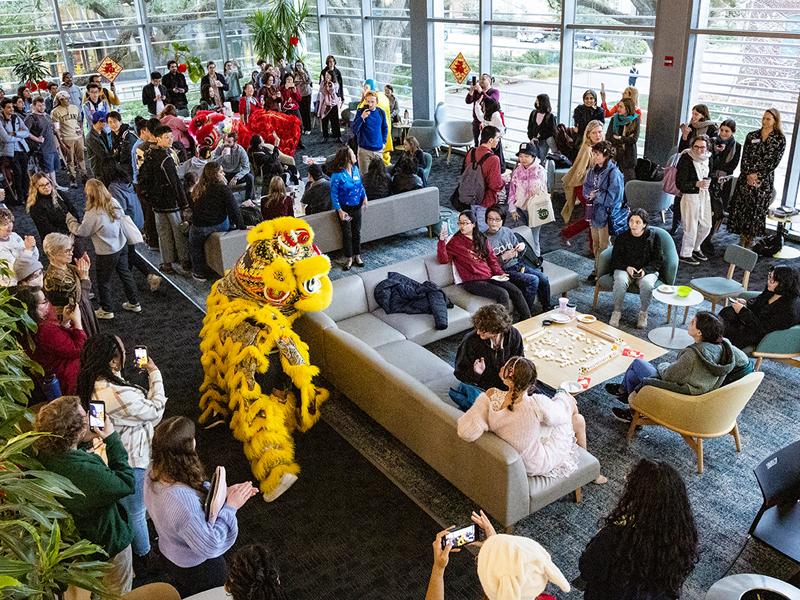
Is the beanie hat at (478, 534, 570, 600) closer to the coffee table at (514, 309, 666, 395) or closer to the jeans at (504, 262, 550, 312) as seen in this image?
the coffee table at (514, 309, 666, 395)

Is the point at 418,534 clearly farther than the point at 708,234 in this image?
No

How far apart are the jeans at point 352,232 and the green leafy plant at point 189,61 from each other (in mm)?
10719

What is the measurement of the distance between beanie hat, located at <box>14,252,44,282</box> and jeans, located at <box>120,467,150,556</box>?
2.89 meters

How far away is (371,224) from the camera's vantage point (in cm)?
891

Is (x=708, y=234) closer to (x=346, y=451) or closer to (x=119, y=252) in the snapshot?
(x=346, y=451)

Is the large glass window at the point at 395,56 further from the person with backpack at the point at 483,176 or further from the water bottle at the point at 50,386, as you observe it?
the water bottle at the point at 50,386

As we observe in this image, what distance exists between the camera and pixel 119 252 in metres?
7.27

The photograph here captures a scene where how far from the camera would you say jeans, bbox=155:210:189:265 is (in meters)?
8.47

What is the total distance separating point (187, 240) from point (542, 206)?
417 centimetres

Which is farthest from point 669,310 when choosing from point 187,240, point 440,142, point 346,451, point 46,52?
point 46,52

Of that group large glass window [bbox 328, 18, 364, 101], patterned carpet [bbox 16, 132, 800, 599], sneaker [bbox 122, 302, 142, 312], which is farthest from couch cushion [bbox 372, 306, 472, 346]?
large glass window [bbox 328, 18, 364, 101]

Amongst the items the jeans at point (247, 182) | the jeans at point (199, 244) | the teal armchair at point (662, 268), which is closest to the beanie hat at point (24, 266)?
the jeans at point (199, 244)

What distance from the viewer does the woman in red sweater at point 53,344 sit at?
15.9 ft

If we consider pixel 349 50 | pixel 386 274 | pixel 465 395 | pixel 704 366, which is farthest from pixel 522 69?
pixel 465 395
